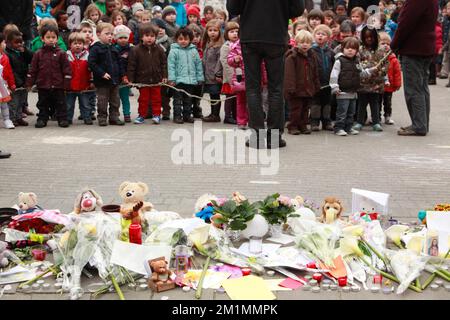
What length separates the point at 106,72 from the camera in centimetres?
1020

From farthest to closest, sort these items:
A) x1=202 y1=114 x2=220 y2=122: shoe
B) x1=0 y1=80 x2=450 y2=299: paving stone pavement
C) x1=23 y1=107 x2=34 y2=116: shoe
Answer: x1=23 y1=107 x2=34 y2=116: shoe → x1=202 y1=114 x2=220 y2=122: shoe → x1=0 y1=80 x2=450 y2=299: paving stone pavement

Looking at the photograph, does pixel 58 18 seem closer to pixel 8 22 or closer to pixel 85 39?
pixel 8 22

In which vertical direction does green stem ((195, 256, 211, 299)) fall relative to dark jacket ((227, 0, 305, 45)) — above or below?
below

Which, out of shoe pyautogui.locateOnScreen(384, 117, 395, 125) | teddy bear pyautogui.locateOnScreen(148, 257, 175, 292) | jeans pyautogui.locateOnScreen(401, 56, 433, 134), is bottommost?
teddy bear pyautogui.locateOnScreen(148, 257, 175, 292)

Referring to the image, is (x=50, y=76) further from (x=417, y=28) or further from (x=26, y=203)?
(x=26, y=203)

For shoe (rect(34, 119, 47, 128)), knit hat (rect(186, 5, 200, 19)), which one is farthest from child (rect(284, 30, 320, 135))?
knit hat (rect(186, 5, 200, 19))

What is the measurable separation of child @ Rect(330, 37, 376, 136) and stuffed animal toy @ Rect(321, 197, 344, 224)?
464 cm

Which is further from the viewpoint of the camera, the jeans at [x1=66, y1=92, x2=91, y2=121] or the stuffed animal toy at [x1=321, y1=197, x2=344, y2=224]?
the jeans at [x1=66, y1=92, x2=91, y2=121]

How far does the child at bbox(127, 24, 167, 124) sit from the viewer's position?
1044 cm

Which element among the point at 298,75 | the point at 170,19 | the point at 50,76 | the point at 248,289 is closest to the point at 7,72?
the point at 50,76

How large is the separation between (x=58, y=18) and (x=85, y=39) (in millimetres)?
2567

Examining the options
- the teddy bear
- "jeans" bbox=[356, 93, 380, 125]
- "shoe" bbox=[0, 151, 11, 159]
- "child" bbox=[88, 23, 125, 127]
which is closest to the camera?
the teddy bear

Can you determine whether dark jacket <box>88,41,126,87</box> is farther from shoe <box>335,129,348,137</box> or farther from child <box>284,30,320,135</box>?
shoe <box>335,129,348,137</box>
